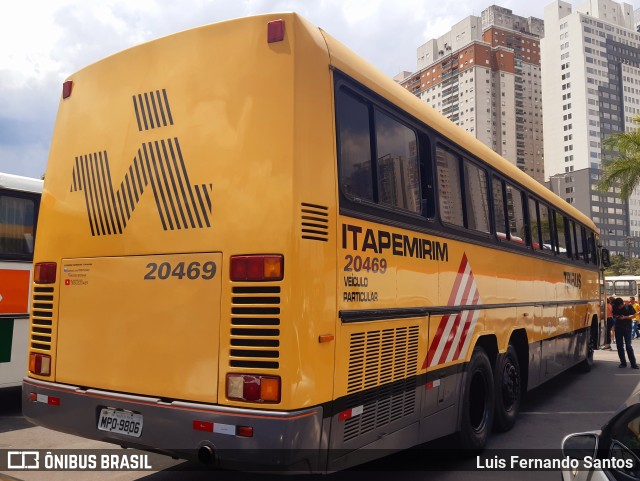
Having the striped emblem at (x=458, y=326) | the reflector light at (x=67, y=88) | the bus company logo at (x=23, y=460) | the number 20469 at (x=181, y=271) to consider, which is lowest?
the bus company logo at (x=23, y=460)

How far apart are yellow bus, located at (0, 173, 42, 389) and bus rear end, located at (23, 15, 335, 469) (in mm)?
3102

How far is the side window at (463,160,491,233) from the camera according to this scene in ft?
19.5

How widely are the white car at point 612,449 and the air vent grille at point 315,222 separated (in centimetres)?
178

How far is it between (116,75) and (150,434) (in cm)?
268

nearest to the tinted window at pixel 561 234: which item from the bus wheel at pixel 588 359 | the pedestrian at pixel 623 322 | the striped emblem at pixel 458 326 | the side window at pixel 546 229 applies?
the side window at pixel 546 229

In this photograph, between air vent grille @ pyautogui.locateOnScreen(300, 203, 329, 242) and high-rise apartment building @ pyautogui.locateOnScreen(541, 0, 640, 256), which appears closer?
air vent grille @ pyautogui.locateOnScreen(300, 203, 329, 242)

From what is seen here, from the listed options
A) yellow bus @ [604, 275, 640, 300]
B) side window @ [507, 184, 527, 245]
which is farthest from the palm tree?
side window @ [507, 184, 527, 245]

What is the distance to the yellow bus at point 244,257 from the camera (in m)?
3.46

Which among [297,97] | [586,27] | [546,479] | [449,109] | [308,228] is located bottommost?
[546,479]

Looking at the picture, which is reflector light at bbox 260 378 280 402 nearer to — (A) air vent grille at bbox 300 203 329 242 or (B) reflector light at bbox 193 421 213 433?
(B) reflector light at bbox 193 421 213 433

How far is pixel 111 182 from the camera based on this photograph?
4.24m

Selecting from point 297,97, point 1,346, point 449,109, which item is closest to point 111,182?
point 297,97

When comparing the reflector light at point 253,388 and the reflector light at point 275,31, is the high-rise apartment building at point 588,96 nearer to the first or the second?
the reflector light at point 275,31

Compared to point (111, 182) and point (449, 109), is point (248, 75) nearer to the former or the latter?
point (111, 182)
